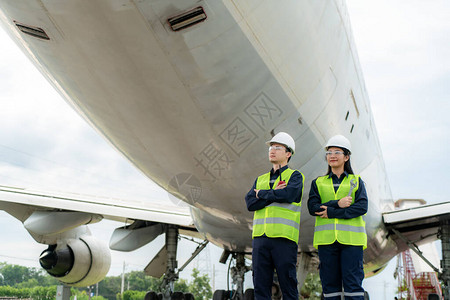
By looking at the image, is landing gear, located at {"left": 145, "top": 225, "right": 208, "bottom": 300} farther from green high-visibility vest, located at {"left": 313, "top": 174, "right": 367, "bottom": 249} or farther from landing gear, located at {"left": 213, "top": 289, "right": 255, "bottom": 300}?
green high-visibility vest, located at {"left": 313, "top": 174, "right": 367, "bottom": 249}

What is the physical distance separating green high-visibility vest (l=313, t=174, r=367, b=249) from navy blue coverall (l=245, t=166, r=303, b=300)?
0.27m

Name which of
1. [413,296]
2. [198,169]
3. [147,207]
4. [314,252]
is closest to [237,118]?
[198,169]

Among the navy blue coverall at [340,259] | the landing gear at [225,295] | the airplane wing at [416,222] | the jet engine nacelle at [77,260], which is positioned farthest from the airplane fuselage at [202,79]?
the jet engine nacelle at [77,260]

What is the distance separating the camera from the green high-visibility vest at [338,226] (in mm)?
3688

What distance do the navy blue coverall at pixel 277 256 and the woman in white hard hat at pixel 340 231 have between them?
24 centimetres

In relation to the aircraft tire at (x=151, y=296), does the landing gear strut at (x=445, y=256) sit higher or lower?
higher

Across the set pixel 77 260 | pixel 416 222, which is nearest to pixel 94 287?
pixel 77 260

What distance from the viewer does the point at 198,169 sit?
482 cm

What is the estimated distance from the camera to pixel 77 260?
34.7 feet

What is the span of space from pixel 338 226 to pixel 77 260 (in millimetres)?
8249

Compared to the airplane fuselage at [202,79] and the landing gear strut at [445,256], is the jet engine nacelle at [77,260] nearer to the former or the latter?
the airplane fuselage at [202,79]

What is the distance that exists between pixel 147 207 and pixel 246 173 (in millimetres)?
5497

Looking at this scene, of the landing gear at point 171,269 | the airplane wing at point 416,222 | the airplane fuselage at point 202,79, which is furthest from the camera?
the landing gear at point 171,269

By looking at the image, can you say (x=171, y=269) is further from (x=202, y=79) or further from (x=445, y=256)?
(x=202, y=79)
